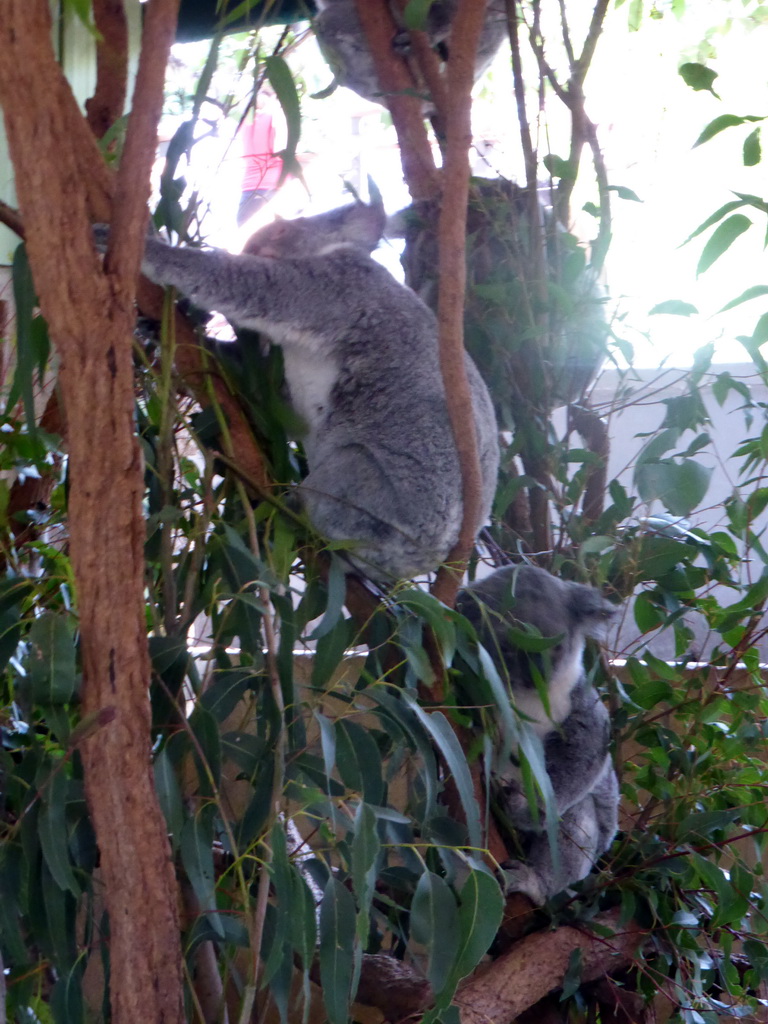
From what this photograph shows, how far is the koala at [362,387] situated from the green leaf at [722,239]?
736mm

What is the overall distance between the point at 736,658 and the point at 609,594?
12.9 inches

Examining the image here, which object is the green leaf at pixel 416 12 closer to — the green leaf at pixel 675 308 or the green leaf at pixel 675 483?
the green leaf at pixel 675 308

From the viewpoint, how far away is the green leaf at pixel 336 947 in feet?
3.46

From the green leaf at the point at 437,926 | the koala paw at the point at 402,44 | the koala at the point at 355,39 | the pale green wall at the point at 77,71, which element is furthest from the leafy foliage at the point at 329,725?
the pale green wall at the point at 77,71

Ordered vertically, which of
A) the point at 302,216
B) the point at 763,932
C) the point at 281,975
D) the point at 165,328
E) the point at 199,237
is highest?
the point at 302,216

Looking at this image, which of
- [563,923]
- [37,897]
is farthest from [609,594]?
[37,897]

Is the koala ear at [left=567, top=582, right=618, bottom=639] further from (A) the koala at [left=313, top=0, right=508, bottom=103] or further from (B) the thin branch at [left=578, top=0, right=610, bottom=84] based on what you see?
(A) the koala at [left=313, top=0, right=508, bottom=103]

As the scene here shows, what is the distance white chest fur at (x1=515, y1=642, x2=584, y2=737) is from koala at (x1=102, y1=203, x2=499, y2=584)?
40 centimetres

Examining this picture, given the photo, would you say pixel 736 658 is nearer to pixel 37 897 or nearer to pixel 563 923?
pixel 563 923

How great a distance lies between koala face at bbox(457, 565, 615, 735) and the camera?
1.87 metres

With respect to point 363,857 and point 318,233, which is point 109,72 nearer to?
point 318,233

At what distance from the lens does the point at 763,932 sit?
1.82 m

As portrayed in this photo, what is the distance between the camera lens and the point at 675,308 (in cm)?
159

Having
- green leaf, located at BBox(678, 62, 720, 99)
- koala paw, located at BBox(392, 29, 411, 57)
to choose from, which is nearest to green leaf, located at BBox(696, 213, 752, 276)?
green leaf, located at BBox(678, 62, 720, 99)
